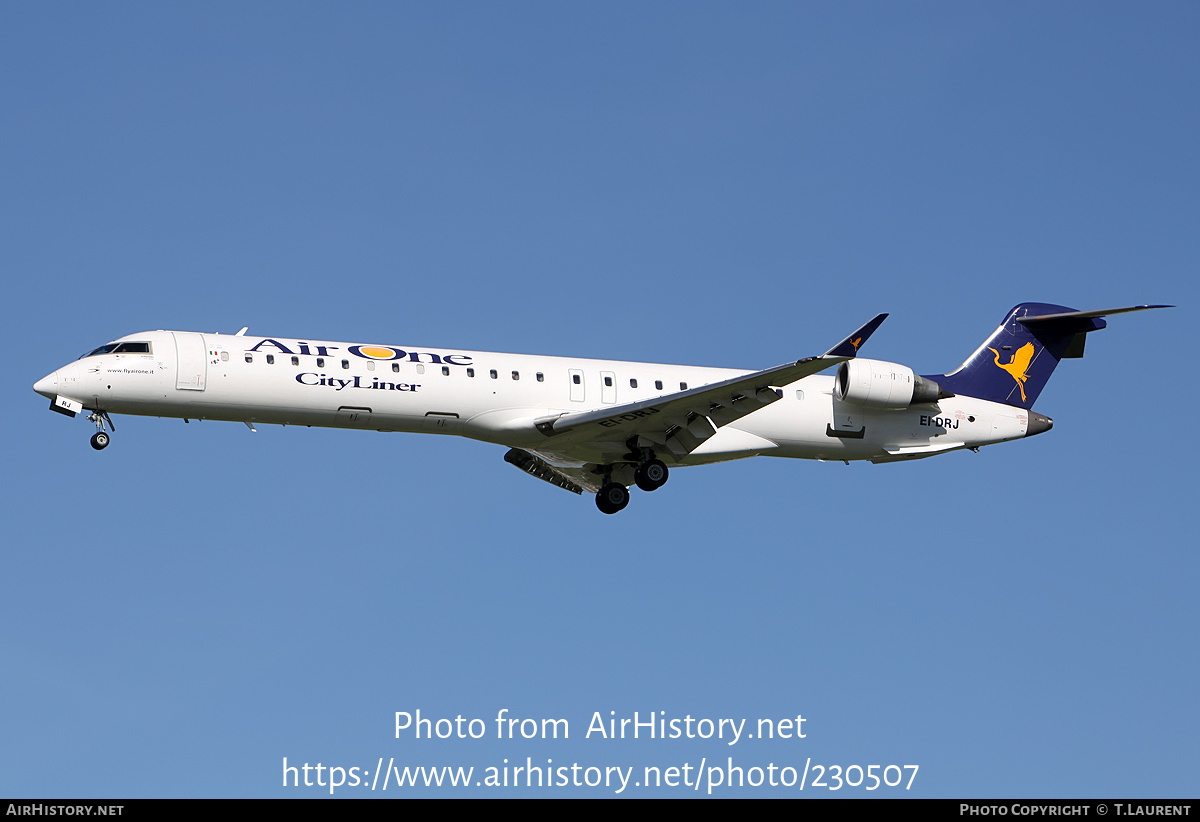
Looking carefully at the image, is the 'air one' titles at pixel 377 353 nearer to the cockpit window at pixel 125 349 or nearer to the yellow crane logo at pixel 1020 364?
the cockpit window at pixel 125 349

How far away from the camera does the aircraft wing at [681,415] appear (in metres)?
24.3

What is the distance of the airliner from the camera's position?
24.7 meters

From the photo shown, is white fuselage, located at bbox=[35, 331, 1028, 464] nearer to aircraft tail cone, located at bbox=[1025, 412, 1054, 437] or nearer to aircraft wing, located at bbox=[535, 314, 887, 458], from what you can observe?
aircraft wing, located at bbox=[535, 314, 887, 458]

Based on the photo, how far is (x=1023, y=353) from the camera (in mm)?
30875

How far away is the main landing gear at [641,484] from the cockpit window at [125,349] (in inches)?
364

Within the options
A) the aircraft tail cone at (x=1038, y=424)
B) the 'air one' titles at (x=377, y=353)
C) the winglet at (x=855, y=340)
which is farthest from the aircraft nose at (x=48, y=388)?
the aircraft tail cone at (x=1038, y=424)

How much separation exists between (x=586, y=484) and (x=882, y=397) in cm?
646

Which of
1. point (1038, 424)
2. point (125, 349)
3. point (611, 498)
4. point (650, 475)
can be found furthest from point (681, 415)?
point (125, 349)
